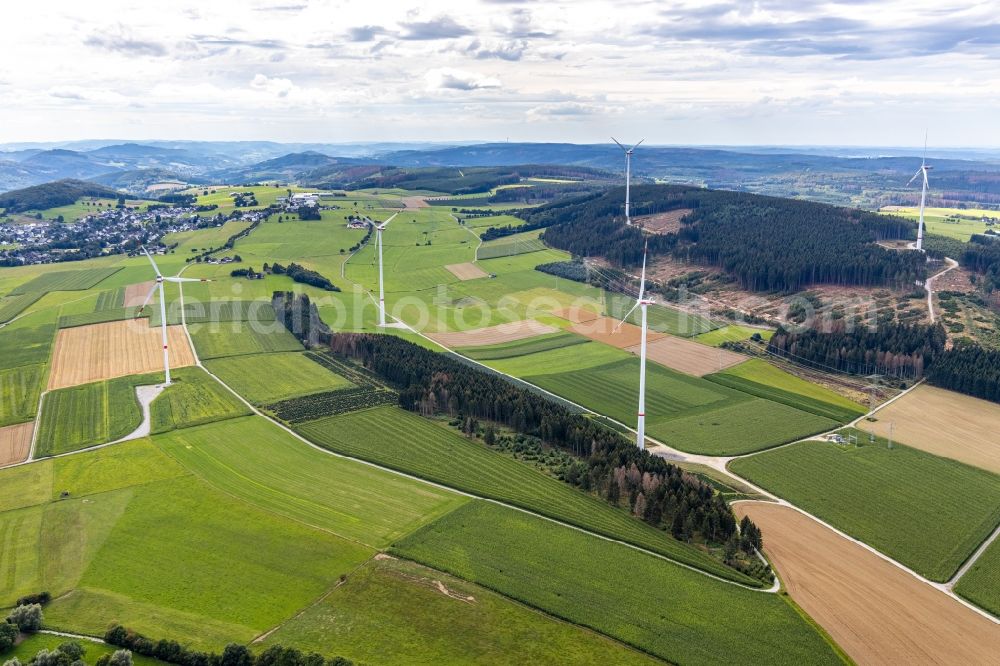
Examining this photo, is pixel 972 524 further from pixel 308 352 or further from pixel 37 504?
pixel 308 352

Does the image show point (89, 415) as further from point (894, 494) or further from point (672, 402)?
point (894, 494)

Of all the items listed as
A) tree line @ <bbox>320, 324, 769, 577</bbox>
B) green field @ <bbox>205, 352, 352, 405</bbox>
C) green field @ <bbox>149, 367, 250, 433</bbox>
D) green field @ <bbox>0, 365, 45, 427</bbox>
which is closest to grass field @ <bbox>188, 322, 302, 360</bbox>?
green field @ <bbox>205, 352, 352, 405</bbox>

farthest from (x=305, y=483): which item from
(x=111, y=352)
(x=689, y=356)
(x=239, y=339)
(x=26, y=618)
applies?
(x=689, y=356)

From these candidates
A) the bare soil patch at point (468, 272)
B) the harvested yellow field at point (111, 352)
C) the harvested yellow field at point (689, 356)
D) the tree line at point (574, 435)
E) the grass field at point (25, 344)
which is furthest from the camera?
the bare soil patch at point (468, 272)

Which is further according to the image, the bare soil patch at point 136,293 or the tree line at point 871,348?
the bare soil patch at point 136,293

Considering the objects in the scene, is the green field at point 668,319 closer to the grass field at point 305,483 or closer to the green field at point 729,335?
the green field at point 729,335

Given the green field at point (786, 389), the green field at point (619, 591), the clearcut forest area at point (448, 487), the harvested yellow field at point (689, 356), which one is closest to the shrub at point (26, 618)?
the clearcut forest area at point (448, 487)

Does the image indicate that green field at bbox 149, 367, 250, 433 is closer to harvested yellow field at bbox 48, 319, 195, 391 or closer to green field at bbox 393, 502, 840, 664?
harvested yellow field at bbox 48, 319, 195, 391

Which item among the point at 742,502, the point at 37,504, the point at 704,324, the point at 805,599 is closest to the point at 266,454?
the point at 37,504
